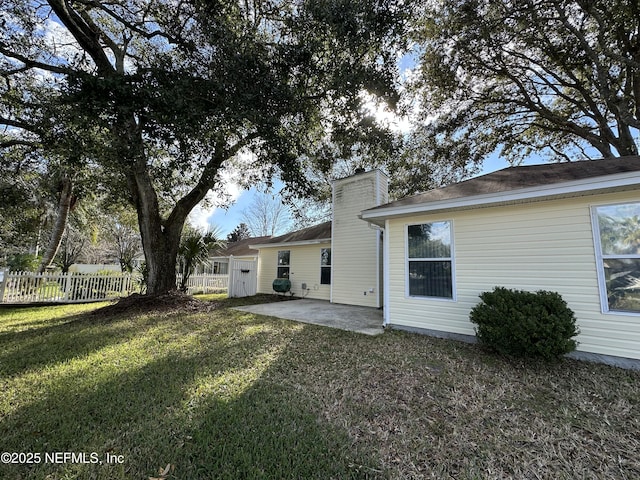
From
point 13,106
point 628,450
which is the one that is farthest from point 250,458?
point 13,106

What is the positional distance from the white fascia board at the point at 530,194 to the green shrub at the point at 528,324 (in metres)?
1.54

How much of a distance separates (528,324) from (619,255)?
1.79 m

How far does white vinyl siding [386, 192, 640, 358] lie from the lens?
3.87 m

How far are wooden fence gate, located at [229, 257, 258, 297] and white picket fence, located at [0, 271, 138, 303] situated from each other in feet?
12.8

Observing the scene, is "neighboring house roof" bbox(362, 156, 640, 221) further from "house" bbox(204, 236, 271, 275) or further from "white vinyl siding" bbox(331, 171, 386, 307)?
"house" bbox(204, 236, 271, 275)

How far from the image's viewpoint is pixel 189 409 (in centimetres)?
266

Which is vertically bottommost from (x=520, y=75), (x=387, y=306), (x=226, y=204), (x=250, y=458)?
(x=250, y=458)

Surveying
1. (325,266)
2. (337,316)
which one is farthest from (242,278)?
(337,316)

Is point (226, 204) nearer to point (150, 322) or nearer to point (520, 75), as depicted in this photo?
point (150, 322)

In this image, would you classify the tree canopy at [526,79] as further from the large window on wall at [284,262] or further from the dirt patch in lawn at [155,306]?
the dirt patch in lawn at [155,306]

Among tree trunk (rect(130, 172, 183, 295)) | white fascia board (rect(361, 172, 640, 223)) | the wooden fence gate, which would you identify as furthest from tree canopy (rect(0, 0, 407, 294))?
the wooden fence gate

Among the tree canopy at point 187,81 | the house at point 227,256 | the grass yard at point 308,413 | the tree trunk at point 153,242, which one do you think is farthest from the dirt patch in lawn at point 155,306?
the house at point 227,256

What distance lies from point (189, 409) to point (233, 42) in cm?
643

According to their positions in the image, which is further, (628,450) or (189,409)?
(189,409)
